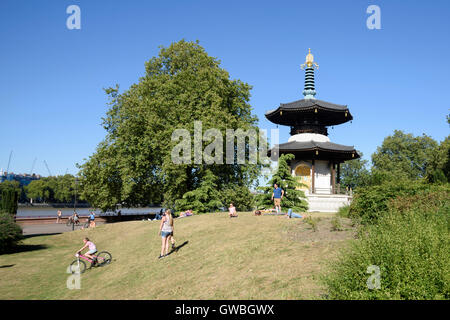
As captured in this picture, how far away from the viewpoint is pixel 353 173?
74.0m

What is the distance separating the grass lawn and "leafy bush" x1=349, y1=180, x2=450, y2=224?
33.9 inches

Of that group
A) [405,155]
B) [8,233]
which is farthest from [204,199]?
[405,155]

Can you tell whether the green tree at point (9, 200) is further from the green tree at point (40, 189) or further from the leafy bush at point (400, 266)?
the green tree at point (40, 189)

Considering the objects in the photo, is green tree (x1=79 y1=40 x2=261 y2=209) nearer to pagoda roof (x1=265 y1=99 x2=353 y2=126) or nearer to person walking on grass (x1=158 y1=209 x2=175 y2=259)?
pagoda roof (x1=265 y1=99 x2=353 y2=126)

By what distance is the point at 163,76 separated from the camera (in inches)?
1389

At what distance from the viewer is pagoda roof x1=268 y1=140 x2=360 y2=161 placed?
32.2 metres

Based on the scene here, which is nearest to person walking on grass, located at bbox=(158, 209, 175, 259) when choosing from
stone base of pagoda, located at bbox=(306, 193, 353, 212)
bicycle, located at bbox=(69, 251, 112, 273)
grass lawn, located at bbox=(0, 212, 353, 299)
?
grass lawn, located at bbox=(0, 212, 353, 299)

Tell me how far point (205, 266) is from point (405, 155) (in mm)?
64782

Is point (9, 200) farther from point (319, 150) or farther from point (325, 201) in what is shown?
point (319, 150)

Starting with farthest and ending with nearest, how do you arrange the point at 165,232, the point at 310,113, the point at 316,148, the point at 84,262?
1. the point at 310,113
2. the point at 316,148
3. the point at 84,262
4. the point at 165,232
